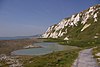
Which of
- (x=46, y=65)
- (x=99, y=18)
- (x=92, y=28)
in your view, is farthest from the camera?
(x=99, y=18)

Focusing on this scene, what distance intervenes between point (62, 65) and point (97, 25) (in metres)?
153

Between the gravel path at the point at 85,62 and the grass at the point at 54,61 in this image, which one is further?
the grass at the point at 54,61

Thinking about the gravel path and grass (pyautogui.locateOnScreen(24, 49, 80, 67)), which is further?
grass (pyautogui.locateOnScreen(24, 49, 80, 67))

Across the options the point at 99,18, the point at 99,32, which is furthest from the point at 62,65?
the point at 99,18

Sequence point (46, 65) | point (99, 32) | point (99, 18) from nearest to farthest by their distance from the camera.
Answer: point (46, 65), point (99, 32), point (99, 18)

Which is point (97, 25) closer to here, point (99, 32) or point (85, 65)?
point (99, 32)

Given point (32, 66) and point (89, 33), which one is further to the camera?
point (89, 33)

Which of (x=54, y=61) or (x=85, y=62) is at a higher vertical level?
(x=54, y=61)

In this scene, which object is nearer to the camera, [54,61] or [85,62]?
[85,62]

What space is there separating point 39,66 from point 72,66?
5.87m

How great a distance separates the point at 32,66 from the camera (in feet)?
126

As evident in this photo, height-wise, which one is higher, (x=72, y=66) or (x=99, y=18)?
(x=99, y=18)

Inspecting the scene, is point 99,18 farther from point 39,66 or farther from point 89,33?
point 39,66

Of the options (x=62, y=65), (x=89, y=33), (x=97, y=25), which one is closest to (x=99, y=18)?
(x=97, y=25)
